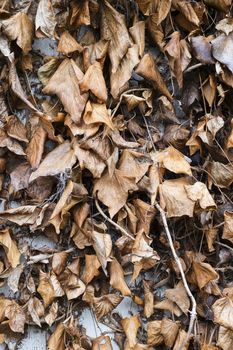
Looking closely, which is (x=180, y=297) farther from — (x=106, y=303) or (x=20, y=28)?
(x=20, y=28)

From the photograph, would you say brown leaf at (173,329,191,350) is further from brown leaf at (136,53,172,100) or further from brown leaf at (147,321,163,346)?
brown leaf at (136,53,172,100)

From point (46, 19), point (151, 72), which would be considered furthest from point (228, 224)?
point (46, 19)

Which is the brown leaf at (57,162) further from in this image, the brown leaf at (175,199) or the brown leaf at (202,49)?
the brown leaf at (202,49)

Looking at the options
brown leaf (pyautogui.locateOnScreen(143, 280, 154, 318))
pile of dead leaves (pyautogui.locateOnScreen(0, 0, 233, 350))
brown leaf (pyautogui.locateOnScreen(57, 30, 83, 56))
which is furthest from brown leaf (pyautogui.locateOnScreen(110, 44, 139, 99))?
brown leaf (pyautogui.locateOnScreen(143, 280, 154, 318))

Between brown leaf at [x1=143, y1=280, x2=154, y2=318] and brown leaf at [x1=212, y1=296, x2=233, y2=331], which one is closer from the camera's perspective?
brown leaf at [x1=212, y1=296, x2=233, y2=331]

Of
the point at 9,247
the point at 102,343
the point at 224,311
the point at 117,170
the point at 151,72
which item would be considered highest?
Result: the point at 151,72

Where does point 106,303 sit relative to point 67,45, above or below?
below
